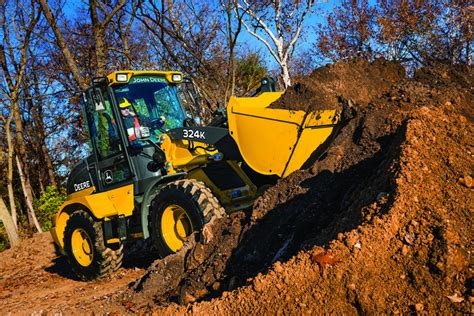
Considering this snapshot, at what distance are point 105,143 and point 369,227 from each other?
4.90 metres

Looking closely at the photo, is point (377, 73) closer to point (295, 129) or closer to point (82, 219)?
point (295, 129)

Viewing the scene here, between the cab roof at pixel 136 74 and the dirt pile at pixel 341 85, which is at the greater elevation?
the cab roof at pixel 136 74

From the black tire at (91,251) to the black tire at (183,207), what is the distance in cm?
143

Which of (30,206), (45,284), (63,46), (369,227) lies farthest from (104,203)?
(30,206)

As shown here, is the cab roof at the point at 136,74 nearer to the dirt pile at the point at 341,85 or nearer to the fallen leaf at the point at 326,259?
the dirt pile at the point at 341,85

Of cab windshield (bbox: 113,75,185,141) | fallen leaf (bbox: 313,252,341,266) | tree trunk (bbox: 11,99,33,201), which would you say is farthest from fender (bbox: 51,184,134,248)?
tree trunk (bbox: 11,99,33,201)

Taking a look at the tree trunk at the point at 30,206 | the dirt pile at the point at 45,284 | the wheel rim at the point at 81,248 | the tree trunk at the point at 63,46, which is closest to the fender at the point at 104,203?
the wheel rim at the point at 81,248

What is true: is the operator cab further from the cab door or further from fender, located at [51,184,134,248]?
fender, located at [51,184,134,248]

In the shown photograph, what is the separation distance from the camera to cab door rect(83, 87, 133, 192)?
21.6ft

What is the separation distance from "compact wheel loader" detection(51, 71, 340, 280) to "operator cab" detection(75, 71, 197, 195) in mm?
15

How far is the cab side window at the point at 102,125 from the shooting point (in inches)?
258

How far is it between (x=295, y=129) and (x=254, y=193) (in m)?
1.35

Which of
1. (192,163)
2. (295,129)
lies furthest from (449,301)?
(192,163)

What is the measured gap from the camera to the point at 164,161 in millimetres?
6309
